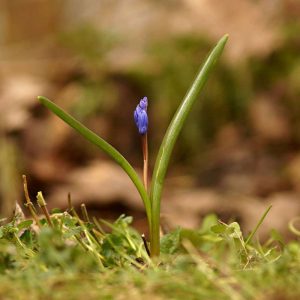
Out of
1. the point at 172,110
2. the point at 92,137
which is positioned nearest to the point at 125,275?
the point at 92,137

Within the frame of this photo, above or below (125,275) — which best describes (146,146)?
above

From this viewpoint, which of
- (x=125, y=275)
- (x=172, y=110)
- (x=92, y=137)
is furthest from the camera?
(x=172, y=110)

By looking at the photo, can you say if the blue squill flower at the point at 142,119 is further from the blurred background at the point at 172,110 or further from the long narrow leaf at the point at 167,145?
the blurred background at the point at 172,110

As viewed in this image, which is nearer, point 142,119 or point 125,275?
point 125,275

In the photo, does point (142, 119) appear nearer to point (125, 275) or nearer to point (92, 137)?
point (92, 137)

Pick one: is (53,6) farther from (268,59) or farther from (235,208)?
(235,208)

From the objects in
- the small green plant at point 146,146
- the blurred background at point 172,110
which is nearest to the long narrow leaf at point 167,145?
the small green plant at point 146,146

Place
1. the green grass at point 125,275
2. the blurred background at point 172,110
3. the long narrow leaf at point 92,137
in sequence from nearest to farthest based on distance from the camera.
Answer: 1. the green grass at point 125,275
2. the long narrow leaf at point 92,137
3. the blurred background at point 172,110

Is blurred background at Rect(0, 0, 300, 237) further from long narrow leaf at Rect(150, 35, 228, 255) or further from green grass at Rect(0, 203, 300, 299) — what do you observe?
green grass at Rect(0, 203, 300, 299)
